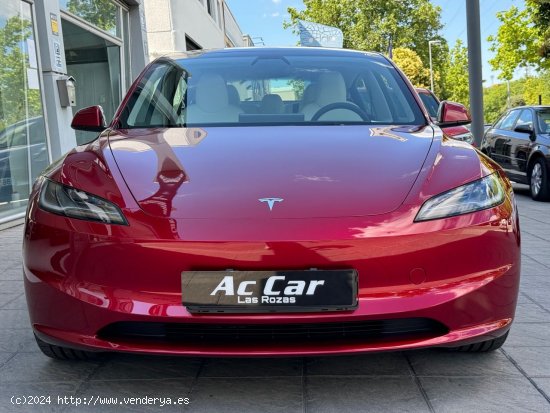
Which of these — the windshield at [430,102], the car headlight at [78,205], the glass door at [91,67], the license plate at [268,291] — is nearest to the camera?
the license plate at [268,291]

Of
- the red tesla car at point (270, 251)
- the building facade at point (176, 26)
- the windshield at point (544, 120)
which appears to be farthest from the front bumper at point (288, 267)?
the building facade at point (176, 26)

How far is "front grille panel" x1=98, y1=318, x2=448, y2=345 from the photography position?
2037 millimetres

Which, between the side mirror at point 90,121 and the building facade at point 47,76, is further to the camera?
the building facade at point 47,76

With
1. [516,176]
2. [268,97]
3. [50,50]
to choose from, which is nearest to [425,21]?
[516,176]

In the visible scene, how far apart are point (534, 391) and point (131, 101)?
2303 mm

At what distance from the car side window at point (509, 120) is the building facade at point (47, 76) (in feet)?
21.7

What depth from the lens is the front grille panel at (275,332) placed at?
2037 millimetres

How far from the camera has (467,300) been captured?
2066mm

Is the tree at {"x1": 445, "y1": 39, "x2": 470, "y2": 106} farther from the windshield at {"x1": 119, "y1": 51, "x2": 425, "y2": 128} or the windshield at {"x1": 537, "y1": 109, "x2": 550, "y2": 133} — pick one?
the windshield at {"x1": 119, "y1": 51, "x2": 425, "y2": 128}

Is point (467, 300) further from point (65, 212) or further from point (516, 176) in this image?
point (516, 176)

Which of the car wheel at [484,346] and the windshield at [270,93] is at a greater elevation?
the windshield at [270,93]

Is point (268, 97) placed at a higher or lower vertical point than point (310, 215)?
higher

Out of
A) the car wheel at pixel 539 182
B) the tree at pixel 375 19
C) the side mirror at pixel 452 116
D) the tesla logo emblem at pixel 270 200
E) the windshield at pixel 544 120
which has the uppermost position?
the tree at pixel 375 19

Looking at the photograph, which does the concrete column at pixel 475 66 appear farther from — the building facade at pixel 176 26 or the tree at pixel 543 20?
the building facade at pixel 176 26
